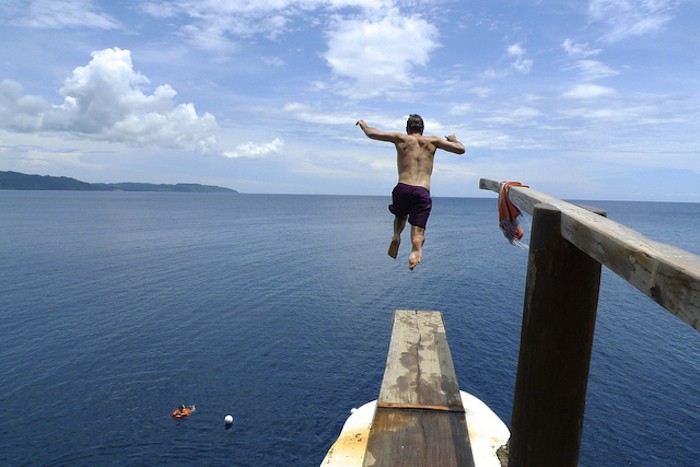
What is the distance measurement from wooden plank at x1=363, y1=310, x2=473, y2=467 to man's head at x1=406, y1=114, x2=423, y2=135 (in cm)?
398

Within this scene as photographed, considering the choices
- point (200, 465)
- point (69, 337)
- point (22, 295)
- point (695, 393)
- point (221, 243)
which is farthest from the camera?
point (221, 243)

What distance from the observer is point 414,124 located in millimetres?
8531

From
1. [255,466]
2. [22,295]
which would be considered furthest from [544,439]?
[22,295]

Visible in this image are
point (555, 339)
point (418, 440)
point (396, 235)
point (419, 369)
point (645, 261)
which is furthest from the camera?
point (396, 235)

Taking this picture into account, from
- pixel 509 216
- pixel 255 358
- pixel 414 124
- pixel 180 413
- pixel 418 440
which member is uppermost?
pixel 414 124

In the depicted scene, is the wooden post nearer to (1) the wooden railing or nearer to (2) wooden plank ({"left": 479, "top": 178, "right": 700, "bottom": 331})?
(1) the wooden railing

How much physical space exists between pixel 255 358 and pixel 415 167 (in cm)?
3825

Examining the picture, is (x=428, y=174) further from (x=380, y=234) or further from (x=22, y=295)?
(x=380, y=234)

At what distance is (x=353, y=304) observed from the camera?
5756 centimetres

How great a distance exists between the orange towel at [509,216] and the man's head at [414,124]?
2.98 metres

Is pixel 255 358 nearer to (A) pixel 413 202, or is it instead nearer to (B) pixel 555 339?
(A) pixel 413 202

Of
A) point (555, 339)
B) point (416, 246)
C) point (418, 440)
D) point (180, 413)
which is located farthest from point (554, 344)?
point (180, 413)

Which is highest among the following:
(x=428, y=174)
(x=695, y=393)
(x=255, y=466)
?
(x=428, y=174)

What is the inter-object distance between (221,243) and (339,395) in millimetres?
73845
